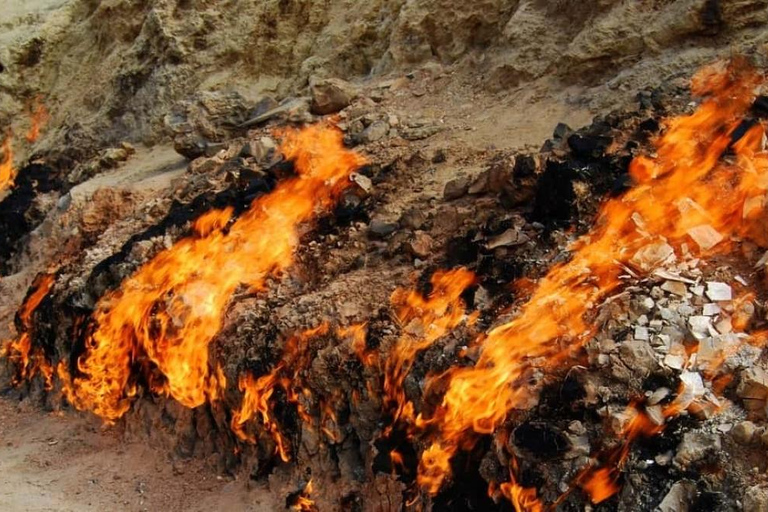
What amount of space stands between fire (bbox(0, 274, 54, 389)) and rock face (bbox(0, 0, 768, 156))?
4.22m

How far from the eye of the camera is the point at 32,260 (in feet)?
42.6

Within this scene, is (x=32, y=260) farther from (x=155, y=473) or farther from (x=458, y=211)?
(x=458, y=211)

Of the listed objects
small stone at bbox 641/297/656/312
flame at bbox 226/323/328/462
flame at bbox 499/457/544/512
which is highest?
small stone at bbox 641/297/656/312

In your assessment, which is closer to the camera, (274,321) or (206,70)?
(274,321)

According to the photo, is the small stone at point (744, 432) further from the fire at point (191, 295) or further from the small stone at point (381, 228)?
the fire at point (191, 295)

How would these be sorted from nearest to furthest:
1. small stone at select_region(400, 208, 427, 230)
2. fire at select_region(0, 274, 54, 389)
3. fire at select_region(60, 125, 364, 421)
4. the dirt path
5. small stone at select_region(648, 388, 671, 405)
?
1. small stone at select_region(648, 388, 671, 405)
2. the dirt path
3. small stone at select_region(400, 208, 427, 230)
4. fire at select_region(60, 125, 364, 421)
5. fire at select_region(0, 274, 54, 389)

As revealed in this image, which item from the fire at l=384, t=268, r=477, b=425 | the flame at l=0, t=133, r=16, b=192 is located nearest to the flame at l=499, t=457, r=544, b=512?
the fire at l=384, t=268, r=477, b=425

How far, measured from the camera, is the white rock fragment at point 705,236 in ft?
22.7

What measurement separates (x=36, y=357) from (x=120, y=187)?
2883 millimetres

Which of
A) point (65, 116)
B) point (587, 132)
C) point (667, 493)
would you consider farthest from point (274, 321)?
point (65, 116)

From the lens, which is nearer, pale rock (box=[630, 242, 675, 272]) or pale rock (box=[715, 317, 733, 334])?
pale rock (box=[715, 317, 733, 334])

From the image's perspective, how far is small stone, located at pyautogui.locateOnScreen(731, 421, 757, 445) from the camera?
555 cm

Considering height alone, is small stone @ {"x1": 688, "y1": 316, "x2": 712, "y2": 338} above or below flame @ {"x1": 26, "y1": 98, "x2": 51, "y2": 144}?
above

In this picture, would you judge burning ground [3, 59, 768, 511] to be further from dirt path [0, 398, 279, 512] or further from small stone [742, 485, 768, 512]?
dirt path [0, 398, 279, 512]
